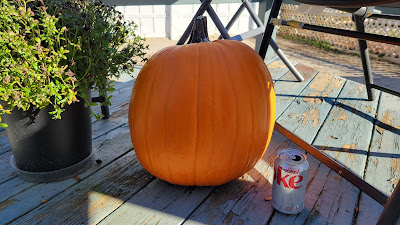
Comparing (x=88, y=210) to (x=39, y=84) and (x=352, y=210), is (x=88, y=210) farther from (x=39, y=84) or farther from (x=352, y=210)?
(x=352, y=210)

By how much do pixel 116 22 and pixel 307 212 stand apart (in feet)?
2.90

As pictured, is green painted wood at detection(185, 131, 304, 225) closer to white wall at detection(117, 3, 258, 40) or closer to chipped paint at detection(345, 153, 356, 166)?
chipped paint at detection(345, 153, 356, 166)

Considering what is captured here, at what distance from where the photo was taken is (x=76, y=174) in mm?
1206

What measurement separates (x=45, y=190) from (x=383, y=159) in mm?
1271

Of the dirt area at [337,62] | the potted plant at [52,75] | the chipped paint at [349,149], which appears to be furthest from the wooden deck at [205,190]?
the dirt area at [337,62]

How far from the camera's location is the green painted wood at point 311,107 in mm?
1612

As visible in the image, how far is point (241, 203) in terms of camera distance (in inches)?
41.9

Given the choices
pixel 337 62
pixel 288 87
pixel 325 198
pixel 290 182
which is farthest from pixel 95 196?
pixel 337 62

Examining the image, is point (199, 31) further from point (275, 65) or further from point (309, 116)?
point (275, 65)

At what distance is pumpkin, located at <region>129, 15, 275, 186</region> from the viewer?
39.4 inches

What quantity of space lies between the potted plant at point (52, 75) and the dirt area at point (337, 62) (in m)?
3.55

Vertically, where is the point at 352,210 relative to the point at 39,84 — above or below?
below

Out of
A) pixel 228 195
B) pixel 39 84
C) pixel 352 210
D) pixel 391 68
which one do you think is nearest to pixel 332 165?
pixel 352 210

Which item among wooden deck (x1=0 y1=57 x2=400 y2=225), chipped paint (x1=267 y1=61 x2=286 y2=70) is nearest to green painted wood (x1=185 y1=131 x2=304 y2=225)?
wooden deck (x1=0 y1=57 x2=400 y2=225)
